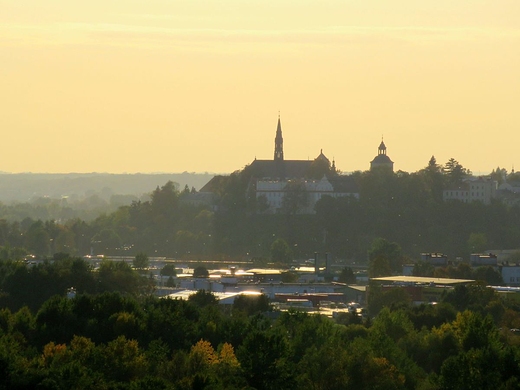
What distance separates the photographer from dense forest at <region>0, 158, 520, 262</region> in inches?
4427

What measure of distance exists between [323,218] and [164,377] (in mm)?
78329

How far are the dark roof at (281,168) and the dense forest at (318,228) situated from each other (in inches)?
91.8

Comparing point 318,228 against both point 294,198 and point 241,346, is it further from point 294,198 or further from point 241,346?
point 241,346

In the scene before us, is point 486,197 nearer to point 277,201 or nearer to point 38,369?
point 277,201

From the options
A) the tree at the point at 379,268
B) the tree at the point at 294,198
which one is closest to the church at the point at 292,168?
the tree at the point at 294,198

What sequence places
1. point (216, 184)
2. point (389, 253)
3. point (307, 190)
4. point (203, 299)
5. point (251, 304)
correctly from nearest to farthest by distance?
point (251, 304)
point (203, 299)
point (389, 253)
point (307, 190)
point (216, 184)

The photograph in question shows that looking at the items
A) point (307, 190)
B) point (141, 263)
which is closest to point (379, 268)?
point (141, 263)

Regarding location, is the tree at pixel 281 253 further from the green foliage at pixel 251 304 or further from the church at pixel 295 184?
the green foliage at pixel 251 304

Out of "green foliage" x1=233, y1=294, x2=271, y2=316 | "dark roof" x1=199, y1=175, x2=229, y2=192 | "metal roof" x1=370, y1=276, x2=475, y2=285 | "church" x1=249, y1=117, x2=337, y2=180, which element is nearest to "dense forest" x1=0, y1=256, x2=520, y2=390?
"green foliage" x1=233, y1=294, x2=271, y2=316

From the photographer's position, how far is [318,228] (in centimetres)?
11638

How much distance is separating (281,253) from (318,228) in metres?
12.1

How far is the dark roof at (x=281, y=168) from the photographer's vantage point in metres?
130

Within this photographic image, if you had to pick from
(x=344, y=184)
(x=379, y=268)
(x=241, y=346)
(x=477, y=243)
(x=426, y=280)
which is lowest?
(x=241, y=346)

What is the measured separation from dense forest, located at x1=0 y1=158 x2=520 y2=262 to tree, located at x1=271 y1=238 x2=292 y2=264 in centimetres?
472
